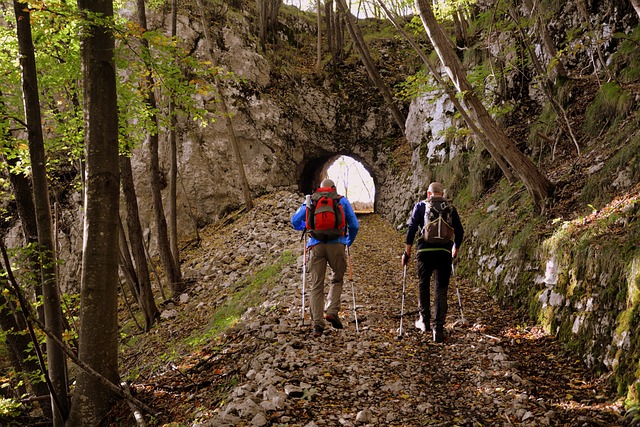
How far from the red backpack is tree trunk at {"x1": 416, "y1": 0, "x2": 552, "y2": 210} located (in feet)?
10.7

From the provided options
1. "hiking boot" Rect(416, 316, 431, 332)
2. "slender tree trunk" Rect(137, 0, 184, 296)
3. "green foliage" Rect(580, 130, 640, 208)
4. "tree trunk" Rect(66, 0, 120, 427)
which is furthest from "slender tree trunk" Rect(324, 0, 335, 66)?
"tree trunk" Rect(66, 0, 120, 427)

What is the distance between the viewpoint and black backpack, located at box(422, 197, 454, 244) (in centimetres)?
565

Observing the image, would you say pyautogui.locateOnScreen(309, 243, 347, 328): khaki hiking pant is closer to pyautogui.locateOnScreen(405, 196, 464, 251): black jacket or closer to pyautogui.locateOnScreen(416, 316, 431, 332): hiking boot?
pyautogui.locateOnScreen(405, 196, 464, 251): black jacket

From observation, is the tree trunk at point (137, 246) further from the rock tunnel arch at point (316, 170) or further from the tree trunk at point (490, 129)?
the rock tunnel arch at point (316, 170)

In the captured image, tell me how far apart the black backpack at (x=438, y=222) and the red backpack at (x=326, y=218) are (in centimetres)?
120

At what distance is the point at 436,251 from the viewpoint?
5.69 metres

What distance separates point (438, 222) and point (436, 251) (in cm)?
42

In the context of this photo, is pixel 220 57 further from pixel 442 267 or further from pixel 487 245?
pixel 442 267

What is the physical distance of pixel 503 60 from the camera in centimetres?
1091

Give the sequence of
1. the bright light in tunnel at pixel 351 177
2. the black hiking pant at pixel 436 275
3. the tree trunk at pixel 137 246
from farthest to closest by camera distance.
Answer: the bright light in tunnel at pixel 351 177
the tree trunk at pixel 137 246
the black hiking pant at pixel 436 275

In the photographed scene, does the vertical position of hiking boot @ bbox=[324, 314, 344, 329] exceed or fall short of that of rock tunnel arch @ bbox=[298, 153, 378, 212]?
it falls short

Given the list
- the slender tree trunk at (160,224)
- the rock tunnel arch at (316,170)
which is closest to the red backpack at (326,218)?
the slender tree trunk at (160,224)

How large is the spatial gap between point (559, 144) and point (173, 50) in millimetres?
7734

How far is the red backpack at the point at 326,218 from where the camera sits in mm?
5641
